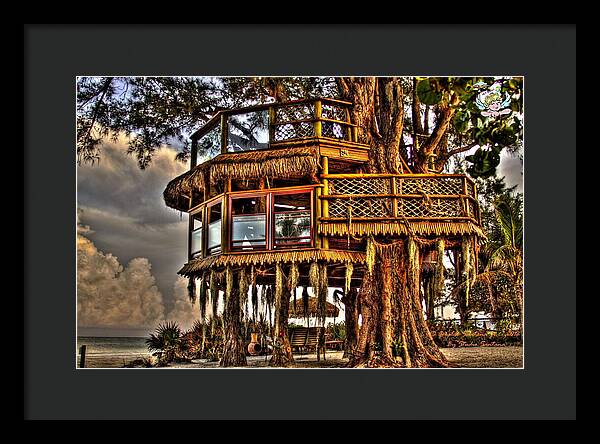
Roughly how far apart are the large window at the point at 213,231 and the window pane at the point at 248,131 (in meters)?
1.08

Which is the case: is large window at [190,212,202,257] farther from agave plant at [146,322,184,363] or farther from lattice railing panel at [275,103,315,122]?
lattice railing panel at [275,103,315,122]

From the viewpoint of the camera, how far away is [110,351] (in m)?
11.6

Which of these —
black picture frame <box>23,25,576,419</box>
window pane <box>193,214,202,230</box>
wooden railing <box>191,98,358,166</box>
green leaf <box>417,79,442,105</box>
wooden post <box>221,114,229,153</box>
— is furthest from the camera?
window pane <box>193,214,202,230</box>

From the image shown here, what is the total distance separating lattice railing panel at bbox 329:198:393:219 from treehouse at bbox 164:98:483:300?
0.05ft

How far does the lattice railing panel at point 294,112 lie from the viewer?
498 inches

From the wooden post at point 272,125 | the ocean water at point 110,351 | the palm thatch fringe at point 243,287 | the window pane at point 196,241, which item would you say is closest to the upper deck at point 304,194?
the wooden post at point 272,125

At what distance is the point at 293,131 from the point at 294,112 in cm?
62

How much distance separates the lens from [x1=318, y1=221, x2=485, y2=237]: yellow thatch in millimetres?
11977

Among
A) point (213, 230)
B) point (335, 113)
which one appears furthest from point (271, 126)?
point (213, 230)

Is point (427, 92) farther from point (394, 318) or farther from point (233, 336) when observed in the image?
point (233, 336)

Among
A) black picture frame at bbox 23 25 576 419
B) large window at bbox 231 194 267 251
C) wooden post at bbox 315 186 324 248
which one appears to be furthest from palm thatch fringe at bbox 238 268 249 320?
black picture frame at bbox 23 25 576 419
